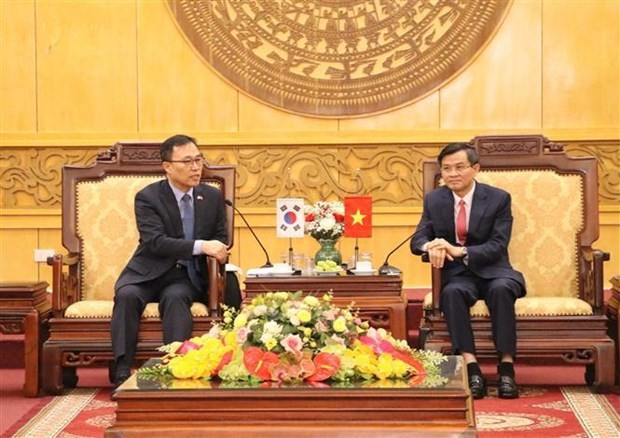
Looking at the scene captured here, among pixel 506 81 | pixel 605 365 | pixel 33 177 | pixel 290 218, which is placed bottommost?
pixel 605 365

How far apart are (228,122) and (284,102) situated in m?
0.34

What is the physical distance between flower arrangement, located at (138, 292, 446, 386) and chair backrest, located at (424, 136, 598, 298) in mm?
2467

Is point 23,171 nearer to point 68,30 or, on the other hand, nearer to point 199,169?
point 68,30

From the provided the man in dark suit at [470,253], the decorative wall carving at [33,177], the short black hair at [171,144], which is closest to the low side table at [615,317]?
the man in dark suit at [470,253]

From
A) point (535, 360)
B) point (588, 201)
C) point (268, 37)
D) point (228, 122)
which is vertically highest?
point (268, 37)

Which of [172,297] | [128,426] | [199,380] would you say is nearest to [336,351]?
[199,380]

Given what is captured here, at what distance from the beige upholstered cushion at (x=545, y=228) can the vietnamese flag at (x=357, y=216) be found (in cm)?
52

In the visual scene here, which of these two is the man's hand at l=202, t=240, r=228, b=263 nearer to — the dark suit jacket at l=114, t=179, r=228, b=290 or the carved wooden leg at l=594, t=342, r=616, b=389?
the dark suit jacket at l=114, t=179, r=228, b=290

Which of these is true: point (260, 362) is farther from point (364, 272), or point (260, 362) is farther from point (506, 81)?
point (506, 81)

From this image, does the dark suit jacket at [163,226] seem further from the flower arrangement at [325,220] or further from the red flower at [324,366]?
the red flower at [324,366]

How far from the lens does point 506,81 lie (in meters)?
7.01

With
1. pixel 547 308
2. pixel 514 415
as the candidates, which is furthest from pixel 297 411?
pixel 547 308

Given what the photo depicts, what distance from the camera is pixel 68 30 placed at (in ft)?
23.4

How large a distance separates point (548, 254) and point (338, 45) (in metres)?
2.09
